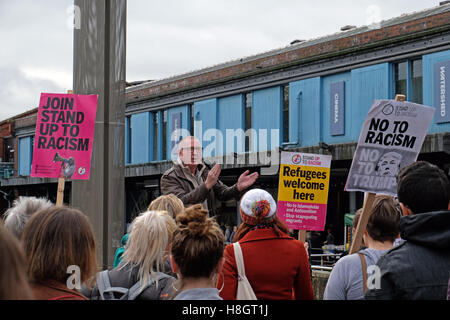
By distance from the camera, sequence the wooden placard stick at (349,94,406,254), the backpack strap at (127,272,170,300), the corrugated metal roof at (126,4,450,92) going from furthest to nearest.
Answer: the corrugated metal roof at (126,4,450,92) < the wooden placard stick at (349,94,406,254) < the backpack strap at (127,272,170,300)

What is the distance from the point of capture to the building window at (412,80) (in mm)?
20016

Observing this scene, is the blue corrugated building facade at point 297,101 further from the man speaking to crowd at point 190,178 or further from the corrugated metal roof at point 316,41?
the man speaking to crowd at point 190,178

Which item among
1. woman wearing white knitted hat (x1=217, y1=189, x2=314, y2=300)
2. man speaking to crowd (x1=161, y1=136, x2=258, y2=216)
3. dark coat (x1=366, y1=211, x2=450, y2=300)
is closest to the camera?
dark coat (x1=366, y1=211, x2=450, y2=300)

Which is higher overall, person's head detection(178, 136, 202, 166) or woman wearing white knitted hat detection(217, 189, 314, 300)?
person's head detection(178, 136, 202, 166)

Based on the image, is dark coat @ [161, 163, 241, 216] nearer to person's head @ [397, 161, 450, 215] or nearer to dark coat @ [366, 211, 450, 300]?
person's head @ [397, 161, 450, 215]

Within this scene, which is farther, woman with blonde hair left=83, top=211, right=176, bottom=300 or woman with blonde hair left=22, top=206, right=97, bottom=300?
woman with blonde hair left=83, top=211, right=176, bottom=300

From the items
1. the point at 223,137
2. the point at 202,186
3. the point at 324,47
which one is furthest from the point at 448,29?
the point at 202,186

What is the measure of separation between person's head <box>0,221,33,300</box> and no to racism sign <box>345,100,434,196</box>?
3757 millimetres

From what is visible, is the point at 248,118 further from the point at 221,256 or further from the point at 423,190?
the point at 423,190

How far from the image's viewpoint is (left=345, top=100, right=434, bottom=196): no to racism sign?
17.0ft

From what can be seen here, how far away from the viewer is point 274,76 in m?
24.9

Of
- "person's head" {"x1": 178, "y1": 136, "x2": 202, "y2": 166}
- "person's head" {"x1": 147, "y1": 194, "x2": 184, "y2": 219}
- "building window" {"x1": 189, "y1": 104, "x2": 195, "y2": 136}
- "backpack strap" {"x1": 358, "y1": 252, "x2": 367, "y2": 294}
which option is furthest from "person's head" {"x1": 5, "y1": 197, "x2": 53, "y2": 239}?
"building window" {"x1": 189, "y1": 104, "x2": 195, "y2": 136}

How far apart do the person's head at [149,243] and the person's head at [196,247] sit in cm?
39

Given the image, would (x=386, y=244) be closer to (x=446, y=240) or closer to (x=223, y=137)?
(x=446, y=240)
